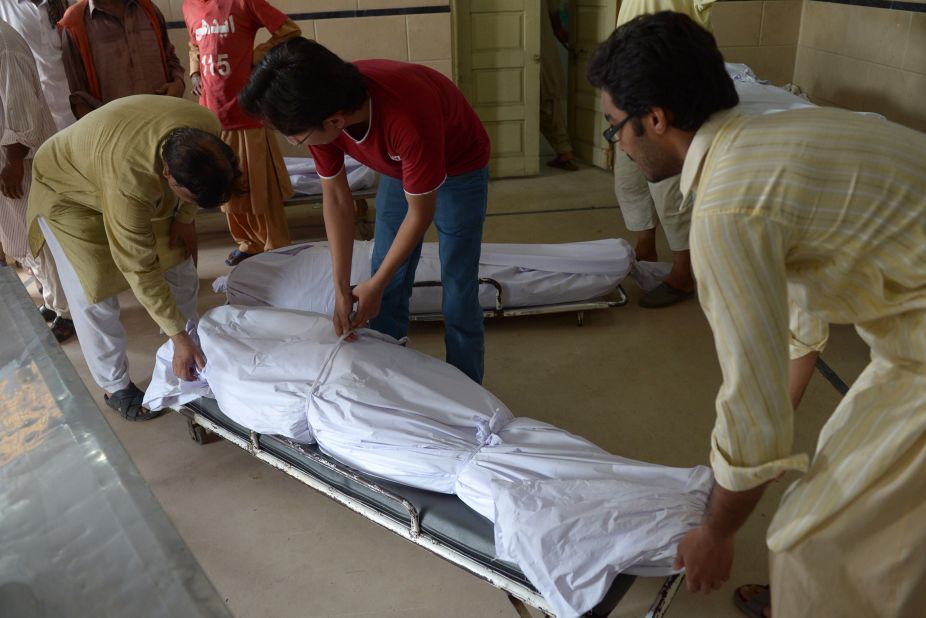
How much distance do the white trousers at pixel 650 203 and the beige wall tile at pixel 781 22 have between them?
77.0 inches

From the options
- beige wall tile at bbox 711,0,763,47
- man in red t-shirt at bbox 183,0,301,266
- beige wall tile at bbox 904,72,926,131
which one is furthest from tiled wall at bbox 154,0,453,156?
beige wall tile at bbox 904,72,926,131

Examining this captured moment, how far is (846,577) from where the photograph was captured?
122 centimetres

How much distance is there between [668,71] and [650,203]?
8.54 feet

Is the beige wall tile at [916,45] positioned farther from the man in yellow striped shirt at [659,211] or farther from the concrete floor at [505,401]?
the concrete floor at [505,401]

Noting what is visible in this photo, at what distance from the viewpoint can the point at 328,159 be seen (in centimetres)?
225

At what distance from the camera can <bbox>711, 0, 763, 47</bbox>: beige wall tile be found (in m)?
4.91

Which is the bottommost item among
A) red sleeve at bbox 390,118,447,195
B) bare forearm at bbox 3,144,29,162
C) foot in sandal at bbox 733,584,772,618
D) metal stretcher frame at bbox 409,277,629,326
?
foot in sandal at bbox 733,584,772,618

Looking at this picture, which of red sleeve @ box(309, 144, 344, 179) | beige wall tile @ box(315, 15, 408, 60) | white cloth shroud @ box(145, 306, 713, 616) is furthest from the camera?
beige wall tile @ box(315, 15, 408, 60)

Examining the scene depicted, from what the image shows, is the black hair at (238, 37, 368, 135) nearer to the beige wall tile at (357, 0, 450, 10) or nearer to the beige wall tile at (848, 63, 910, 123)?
the beige wall tile at (848, 63, 910, 123)

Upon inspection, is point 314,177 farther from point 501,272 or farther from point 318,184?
point 501,272

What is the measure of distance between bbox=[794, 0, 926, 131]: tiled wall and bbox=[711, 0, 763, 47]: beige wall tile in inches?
11.4

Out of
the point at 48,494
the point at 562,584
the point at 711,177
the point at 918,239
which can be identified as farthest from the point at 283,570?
the point at 918,239

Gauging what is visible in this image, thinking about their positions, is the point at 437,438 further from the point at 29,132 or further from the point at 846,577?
the point at 29,132

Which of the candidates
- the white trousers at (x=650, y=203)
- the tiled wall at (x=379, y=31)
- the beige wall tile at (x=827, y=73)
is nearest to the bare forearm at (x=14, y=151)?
the tiled wall at (x=379, y=31)
